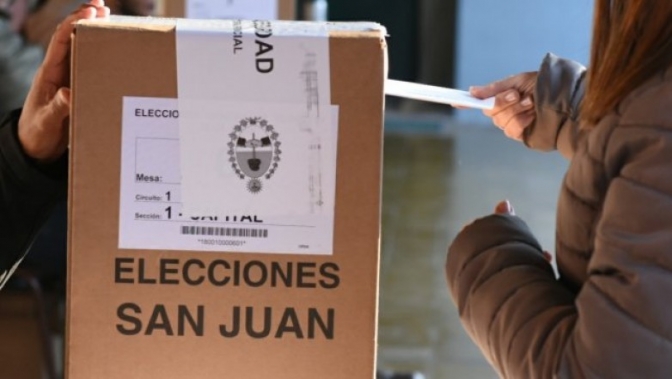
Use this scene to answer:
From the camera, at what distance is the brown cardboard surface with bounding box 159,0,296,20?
266 centimetres

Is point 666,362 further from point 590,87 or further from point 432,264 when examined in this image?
point 432,264

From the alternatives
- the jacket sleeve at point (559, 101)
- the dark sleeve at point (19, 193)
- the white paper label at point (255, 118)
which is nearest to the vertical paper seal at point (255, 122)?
the white paper label at point (255, 118)

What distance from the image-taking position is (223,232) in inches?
45.6

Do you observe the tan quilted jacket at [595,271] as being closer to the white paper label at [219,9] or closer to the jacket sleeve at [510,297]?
the jacket sleeve at [510,297]

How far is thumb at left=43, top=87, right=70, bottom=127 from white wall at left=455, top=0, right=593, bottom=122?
748 centimetres

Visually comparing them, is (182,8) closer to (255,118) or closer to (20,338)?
(20,338)

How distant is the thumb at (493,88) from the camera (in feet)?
4.94

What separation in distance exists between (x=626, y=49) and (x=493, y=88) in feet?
1.36

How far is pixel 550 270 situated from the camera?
1.29 meters

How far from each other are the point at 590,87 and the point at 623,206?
151 mm

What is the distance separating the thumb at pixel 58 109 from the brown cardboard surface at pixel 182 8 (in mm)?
1350

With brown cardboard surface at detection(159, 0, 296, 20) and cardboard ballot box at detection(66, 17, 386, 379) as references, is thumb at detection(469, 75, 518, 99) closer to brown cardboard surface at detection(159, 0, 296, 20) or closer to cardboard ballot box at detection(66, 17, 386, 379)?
cardboard ballot box at detection(66, 17, 386, 379)

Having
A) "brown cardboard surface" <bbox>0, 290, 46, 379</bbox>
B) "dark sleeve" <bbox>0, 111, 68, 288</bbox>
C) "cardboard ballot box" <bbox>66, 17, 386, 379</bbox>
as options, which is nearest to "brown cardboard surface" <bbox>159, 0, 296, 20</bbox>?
"brown cardboard surface" <bbox>0, 290, 46, 379</bbox>

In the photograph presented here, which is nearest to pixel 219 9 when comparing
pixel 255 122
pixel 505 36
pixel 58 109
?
pixel 58 109
